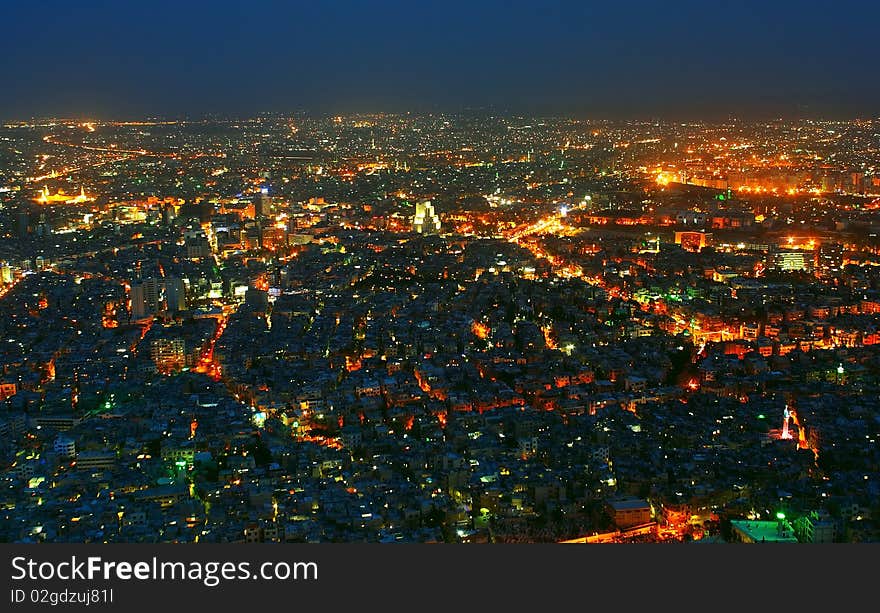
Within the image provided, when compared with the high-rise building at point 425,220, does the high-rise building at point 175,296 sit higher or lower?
lower

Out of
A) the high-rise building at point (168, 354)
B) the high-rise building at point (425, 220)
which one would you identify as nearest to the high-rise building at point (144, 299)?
the high-rise building at point (168, 354)

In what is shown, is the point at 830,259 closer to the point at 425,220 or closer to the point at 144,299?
the point at 425,220

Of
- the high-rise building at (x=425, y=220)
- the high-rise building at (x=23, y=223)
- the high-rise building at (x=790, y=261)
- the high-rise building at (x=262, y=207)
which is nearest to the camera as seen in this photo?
the high-rise building at (x=790, y=261)

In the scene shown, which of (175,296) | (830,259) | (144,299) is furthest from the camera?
(830,259)

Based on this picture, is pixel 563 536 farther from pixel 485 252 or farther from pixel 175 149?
pixel 175 149

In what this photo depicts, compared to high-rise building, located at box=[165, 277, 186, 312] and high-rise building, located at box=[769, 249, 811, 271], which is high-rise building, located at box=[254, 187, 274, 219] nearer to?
high-rise building, located at box=[165, 277, 186, 312]

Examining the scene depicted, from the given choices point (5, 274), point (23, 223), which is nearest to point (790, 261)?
point (5, 274)

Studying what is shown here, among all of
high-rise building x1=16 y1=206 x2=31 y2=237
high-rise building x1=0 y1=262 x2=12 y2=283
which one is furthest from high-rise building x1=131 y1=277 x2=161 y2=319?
high-rise building x1=16 y1=206 x2=31 y2=237

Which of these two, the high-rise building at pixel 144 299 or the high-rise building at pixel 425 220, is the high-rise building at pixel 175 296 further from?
the high-rise building at pixel 425 220
